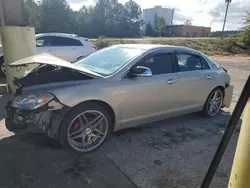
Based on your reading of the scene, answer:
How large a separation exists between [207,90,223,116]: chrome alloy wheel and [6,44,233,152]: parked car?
359 millimetres

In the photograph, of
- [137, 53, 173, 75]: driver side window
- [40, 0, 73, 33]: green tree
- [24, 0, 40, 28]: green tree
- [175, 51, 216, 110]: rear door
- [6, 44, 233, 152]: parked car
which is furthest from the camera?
[40, 0, 73, 33]: green tree

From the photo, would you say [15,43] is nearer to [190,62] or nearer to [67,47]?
[67,47]

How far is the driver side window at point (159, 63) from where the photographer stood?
3879mm

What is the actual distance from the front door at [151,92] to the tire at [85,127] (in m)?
0.33

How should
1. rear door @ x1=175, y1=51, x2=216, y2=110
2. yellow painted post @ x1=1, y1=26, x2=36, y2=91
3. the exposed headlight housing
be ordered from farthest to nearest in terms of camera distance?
yellow painted post @ x1=1, y1=26, x2=36, y2=91, rear door @ x1=175, y1=51, x2=216, y2=110, the exposed headlight housing

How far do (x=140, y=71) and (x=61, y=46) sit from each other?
19.6 feet

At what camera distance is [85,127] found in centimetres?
328

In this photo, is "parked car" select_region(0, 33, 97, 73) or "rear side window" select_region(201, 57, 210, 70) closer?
"rear side window" select_region(201, 57, 210, 70)

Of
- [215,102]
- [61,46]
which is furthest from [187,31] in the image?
[215,102]

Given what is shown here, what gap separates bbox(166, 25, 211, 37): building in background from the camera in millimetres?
75812

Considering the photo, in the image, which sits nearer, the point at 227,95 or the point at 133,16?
the point at 227,95

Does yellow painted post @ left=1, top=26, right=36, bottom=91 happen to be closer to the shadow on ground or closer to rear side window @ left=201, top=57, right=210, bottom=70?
the shadow on ground

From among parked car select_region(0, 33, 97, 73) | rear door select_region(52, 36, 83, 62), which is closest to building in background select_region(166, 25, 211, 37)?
parked car select_region(0, 33, 97, 73)

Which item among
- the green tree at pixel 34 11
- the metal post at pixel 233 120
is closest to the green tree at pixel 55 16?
the green tree at pixel 34 11
